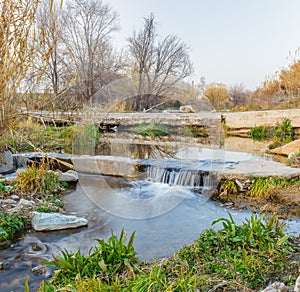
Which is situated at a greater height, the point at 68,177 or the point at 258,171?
the point at 258,171

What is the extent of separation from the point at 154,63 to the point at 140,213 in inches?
381

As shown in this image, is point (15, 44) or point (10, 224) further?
point (10, 224)

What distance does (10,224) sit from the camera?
11.8ft

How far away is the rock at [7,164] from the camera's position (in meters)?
6.52

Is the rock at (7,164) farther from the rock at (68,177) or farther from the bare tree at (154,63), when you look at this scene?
the bare tree at (154,63)

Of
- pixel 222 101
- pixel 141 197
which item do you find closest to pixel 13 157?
pixel 141 197

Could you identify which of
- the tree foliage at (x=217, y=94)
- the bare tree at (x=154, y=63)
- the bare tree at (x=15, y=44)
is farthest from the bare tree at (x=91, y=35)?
the bare tree at (x=15, y=44)

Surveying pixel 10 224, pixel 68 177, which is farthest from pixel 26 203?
pixel 68 177

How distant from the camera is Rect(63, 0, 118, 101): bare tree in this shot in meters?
20.4

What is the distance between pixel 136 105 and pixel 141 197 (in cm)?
918

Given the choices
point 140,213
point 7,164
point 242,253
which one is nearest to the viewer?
point 242,253

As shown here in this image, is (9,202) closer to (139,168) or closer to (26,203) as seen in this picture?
(26,203)

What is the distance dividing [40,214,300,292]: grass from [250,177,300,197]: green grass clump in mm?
1835

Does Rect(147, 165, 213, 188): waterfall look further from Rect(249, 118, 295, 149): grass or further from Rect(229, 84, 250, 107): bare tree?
Rect(229, 84, 250, 107): bare tree
